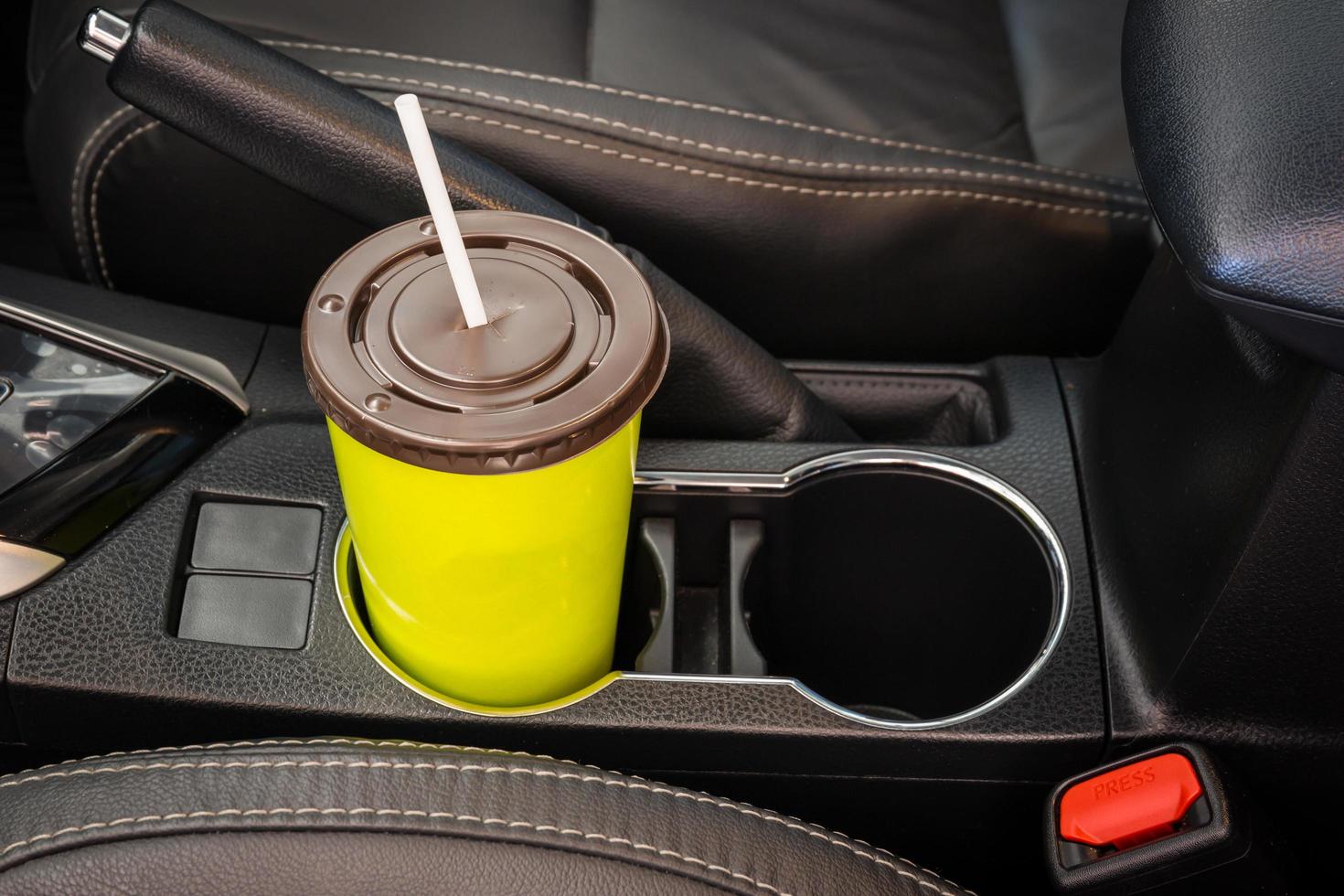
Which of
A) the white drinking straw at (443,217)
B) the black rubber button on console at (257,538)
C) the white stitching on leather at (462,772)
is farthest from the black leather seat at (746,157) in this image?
the white stitching on leather at (462,772)

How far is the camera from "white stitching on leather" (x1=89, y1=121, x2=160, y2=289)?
3.11 feet

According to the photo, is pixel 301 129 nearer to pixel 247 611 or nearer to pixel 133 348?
pixel 133 348

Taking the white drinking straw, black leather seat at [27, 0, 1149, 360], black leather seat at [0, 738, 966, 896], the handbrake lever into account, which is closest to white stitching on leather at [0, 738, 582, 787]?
black leather seat at [0, 738, 966, 896]

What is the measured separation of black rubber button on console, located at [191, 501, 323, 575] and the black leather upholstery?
56 centimetres

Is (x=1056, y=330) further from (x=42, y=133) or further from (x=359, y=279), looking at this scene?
(x=42, y=133)

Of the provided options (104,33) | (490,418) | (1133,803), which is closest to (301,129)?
(104,33)

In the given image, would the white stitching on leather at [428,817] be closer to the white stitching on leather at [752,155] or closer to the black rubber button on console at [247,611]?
the black rubber button on console at [247,611]

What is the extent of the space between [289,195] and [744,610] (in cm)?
47

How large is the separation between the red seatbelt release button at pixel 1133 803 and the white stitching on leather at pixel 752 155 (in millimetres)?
451

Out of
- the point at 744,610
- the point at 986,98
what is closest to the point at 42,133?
the point at 744,610

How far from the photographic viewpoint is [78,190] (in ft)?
3.25

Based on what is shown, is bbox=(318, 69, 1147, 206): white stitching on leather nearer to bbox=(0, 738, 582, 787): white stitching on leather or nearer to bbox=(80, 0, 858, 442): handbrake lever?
bbox=(80, 0, 858, 442): handbrake lever

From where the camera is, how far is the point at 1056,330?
1.07m

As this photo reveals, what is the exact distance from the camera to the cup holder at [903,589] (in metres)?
0.89
